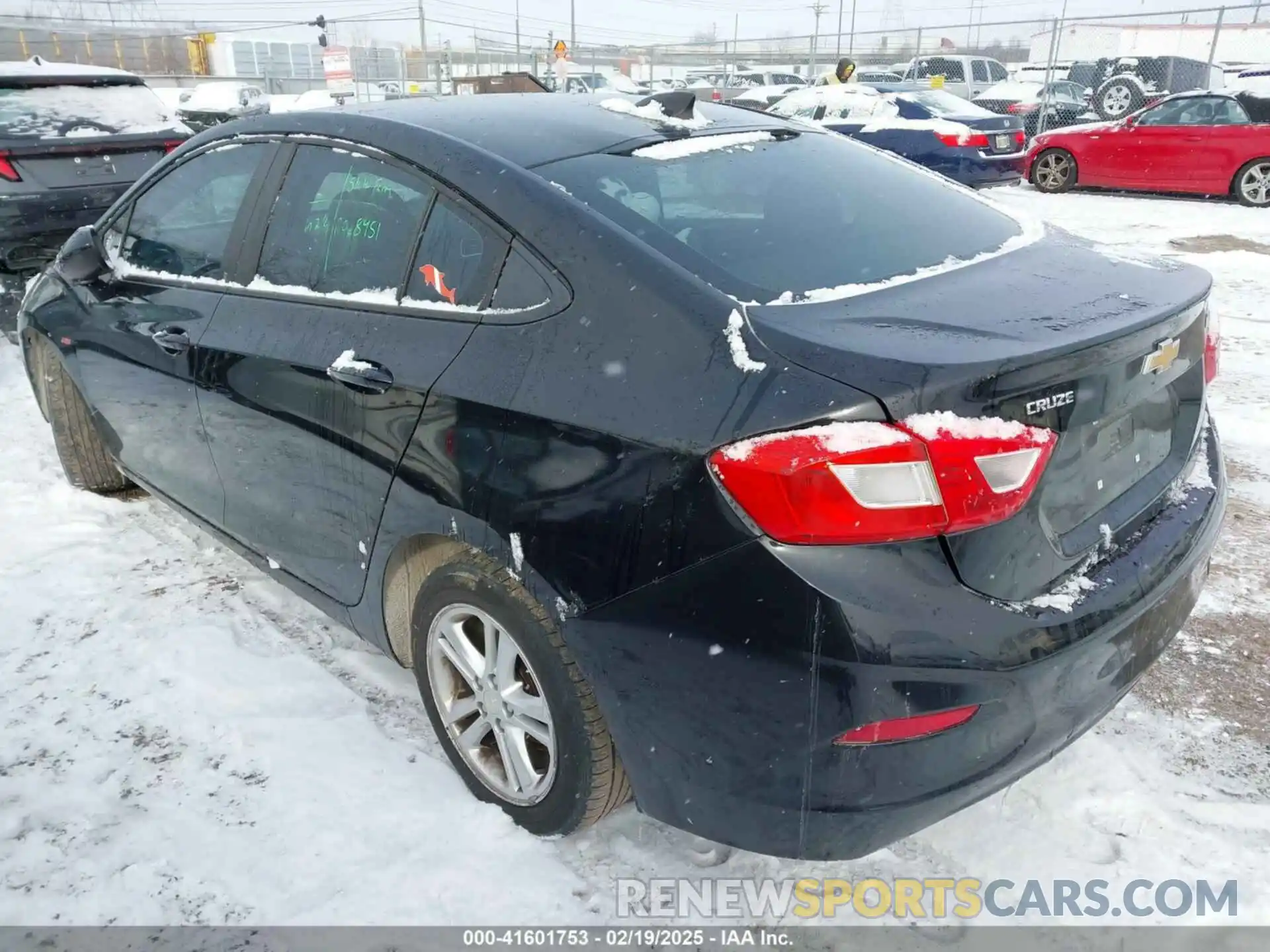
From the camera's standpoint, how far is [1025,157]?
12.9 m

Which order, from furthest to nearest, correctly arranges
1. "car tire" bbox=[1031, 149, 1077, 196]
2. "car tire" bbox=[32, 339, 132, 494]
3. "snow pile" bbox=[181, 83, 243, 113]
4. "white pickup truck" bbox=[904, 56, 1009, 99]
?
"snow pile" bbox=[181, 83, 243, 113] < "white pickup truck" bbox=[904, 56, 1009, 99] < "car tire" bbox=[1031, 149, 1077, 196] < "car tire" bbox=[32, 339, 132, 494]

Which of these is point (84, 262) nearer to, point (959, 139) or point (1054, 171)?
point (959, 139)

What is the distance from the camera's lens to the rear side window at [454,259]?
219cm

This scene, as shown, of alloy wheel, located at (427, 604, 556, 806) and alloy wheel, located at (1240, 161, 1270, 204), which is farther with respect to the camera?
alloy wheel, located at (1240, 161, 1270, 204)

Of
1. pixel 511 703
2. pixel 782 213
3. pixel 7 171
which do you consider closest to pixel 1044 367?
pixel 782 213

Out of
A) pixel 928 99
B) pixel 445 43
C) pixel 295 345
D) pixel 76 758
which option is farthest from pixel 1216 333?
pixel 445 43

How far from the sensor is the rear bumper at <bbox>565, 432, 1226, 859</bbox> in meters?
1.64

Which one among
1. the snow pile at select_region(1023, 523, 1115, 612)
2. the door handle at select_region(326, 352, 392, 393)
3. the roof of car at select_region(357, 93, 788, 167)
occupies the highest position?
the roof of car at select_region(357, 93, 788, 167)

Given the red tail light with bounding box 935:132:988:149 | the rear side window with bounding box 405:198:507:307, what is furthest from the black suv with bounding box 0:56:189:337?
the red tail light with bounding box 935:132:988:149

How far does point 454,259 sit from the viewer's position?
2275 mm

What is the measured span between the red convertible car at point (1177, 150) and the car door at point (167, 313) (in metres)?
12.3

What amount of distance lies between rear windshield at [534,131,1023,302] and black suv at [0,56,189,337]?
5.63 meters

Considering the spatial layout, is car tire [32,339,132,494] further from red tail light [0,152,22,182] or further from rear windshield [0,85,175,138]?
rear windshield [0,85,175,138]

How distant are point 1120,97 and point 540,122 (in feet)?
70.5
